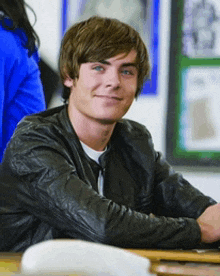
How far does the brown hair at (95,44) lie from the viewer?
1592 mm

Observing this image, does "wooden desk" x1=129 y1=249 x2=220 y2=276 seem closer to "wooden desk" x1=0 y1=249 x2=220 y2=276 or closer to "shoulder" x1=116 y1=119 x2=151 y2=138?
"wooden desk" x1=0 y1=249 x2=220 y2=276

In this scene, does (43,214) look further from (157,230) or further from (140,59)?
(140,59)

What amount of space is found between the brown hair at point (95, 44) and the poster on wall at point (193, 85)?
6.18 ft

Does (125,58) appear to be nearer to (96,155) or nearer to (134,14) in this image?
(96,155)

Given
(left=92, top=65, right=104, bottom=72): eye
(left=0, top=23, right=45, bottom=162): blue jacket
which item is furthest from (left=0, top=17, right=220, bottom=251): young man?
(left=0, top=23, right=45, bottom=162): blue jacket

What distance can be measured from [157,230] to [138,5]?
2458mm

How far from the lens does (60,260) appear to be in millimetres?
436

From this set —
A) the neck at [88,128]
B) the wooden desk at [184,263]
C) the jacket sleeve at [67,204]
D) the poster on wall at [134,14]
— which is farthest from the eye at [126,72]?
the poster on wall at [134,14]

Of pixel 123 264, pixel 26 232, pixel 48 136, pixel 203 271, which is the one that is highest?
pixel 123 264

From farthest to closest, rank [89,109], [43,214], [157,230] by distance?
[89,109] → [43,214] → [157,230]

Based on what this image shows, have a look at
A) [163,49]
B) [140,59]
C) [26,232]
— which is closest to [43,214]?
[26,232]

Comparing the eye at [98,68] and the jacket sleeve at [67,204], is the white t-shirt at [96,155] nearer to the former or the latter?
the jacket sleeve at [67,204]

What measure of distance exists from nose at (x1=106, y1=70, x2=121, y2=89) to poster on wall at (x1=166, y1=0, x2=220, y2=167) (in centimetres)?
199

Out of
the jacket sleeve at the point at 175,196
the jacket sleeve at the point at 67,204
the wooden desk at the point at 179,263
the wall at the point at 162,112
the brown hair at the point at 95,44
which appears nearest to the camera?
the wooden desk at the point at 179,263
